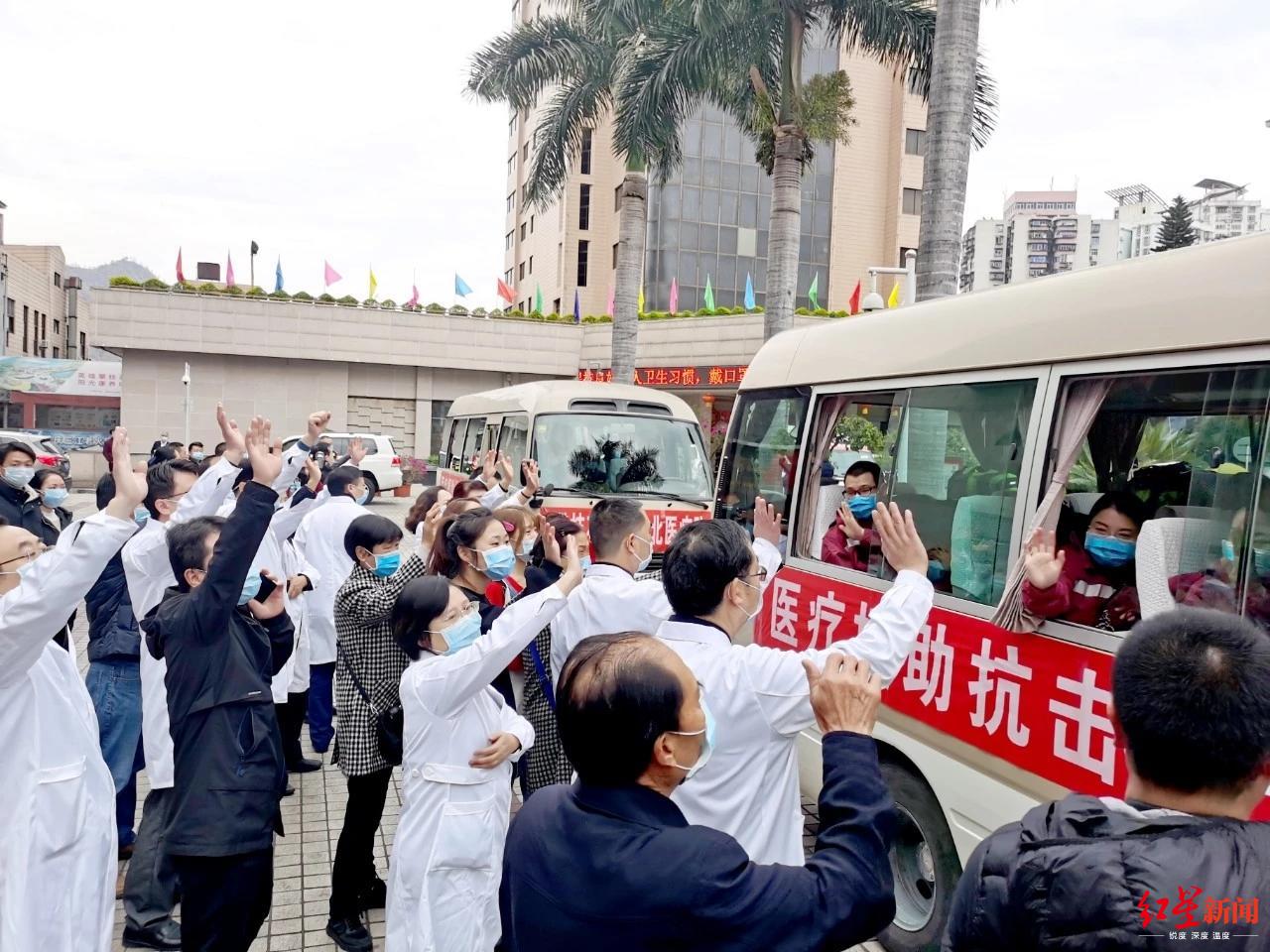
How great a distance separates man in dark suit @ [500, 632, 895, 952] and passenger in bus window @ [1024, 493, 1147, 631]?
5.25 ft

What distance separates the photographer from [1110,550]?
10.4 feet

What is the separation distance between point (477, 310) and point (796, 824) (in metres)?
31.0

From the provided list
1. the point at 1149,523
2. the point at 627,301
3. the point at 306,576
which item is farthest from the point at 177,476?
the point at 627,301

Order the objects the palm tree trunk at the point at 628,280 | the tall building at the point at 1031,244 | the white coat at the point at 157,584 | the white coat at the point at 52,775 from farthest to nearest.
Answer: the tall building at the point at 1031,244 < the palm tree trunk at the point at 628,280 < the white coat at the point at 157,584 < the white coat at the point at 52,775

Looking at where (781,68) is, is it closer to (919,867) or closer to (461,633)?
(919,867)

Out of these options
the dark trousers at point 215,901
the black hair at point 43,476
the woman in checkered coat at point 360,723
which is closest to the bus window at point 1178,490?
the woman in checkered coat at point 360,723

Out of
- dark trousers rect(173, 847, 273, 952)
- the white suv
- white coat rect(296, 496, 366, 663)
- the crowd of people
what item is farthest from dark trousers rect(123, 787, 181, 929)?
the white suv

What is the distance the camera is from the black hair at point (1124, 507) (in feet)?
10.4

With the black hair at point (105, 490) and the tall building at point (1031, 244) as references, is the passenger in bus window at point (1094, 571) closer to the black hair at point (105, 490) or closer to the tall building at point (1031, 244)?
the black hair at point (105, 490)

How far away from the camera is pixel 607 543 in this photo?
3617 millimetres

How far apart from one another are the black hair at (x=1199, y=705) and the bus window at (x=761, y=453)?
3424mm

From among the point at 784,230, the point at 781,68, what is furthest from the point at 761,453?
the point at 781,68

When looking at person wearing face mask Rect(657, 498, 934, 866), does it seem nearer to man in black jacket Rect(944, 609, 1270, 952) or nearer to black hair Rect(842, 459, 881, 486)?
man in black jacket Rect(944, 609, 1270, 952)

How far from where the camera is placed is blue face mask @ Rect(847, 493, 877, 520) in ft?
14.4
